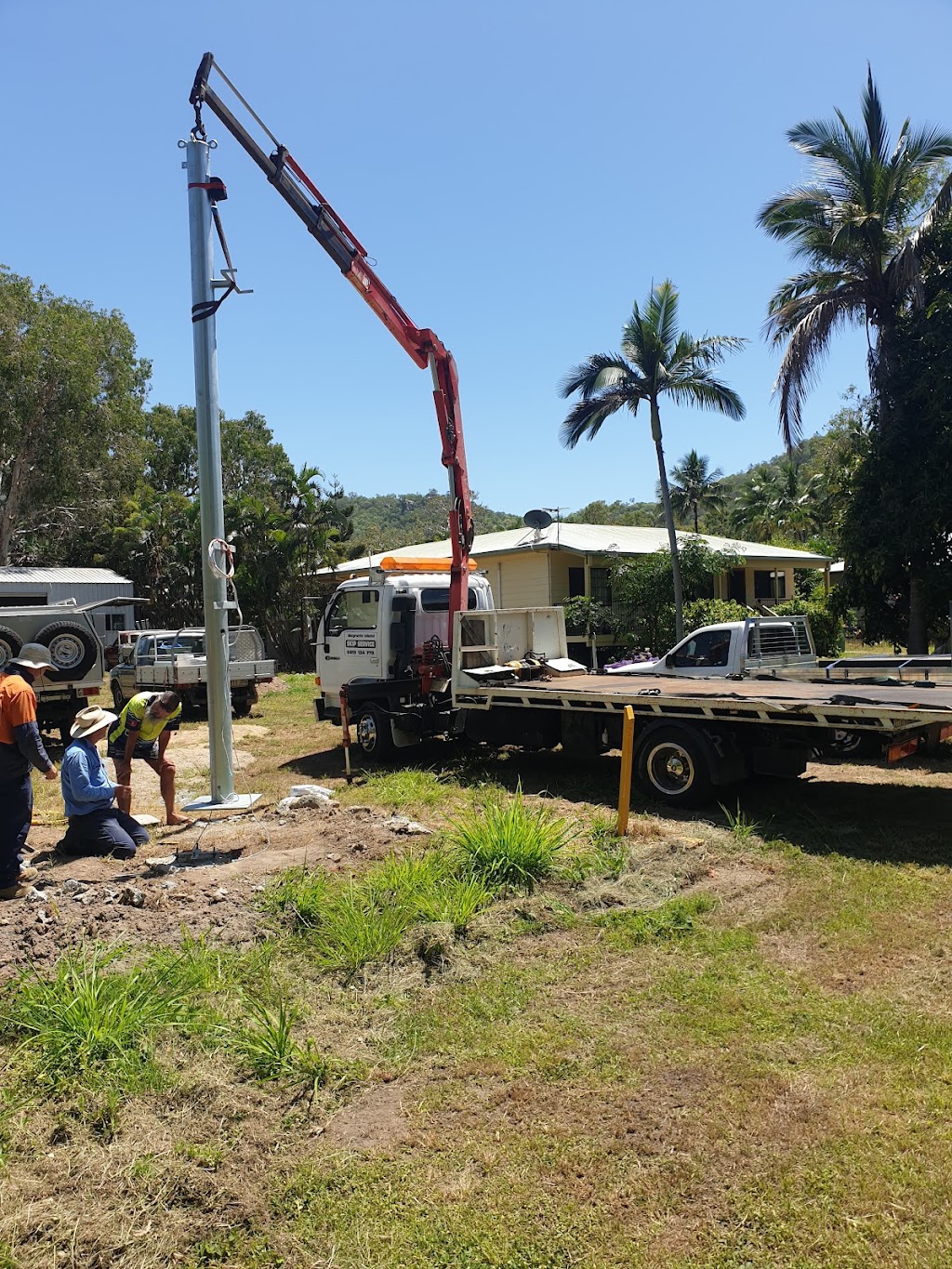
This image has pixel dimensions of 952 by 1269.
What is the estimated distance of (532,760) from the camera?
1213 cm

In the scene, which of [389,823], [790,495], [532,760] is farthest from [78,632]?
[790,495]

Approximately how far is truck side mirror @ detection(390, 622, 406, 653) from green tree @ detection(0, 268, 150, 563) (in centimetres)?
2338

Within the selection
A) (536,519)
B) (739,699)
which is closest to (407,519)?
(536,519)

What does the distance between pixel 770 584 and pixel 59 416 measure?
80.3ft

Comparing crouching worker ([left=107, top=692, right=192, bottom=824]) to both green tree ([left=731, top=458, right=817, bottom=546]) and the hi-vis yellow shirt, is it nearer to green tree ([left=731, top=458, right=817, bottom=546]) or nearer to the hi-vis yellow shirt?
the hi-vis yellow shirt

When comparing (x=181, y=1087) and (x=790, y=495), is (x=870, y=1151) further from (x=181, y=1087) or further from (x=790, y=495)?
(x=790, y=495)

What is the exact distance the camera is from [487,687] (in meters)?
11.0

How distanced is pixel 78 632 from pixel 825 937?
38.8ft

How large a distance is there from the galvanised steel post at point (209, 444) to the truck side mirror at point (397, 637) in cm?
342

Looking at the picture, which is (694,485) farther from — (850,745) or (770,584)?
(850,745)

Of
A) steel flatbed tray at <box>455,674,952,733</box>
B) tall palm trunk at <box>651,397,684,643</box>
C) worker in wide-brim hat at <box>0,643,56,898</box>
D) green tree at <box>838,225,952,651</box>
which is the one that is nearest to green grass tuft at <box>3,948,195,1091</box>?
worker in wide-brim hat at <box>0,643,56,898</box>

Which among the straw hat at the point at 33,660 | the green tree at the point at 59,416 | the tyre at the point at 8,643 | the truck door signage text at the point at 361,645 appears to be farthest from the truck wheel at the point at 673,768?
the green tree at the point at 59,416

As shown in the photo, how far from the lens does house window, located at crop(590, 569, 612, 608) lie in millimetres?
24672

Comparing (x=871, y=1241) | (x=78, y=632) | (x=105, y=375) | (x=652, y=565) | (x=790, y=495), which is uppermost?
(x=105, y=375)
